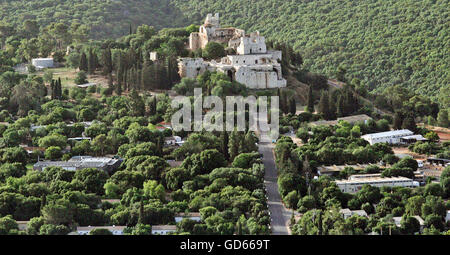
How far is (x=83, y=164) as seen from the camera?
4562cm

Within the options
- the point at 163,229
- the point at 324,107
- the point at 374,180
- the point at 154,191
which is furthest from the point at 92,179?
the point at 324,107

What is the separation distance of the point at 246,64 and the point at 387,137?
48.3ft

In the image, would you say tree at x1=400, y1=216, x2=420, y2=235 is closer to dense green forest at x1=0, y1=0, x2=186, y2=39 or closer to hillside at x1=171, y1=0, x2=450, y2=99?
hillside at x1=171, y1=0, x2=450, y2=99

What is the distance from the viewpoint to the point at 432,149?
51.4 meters

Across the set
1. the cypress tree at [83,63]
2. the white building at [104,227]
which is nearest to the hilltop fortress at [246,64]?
the cypress tree at [83,63]

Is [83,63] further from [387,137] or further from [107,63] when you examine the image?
[387,137]

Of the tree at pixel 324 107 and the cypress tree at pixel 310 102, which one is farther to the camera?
the cypress tree at pixel 310 102

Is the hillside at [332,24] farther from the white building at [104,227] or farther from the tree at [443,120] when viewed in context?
the white building at [104,227]

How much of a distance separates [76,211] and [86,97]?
87.2ft

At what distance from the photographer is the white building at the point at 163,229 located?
3468cm

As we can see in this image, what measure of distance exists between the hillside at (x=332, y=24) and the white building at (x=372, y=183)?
131 ft
